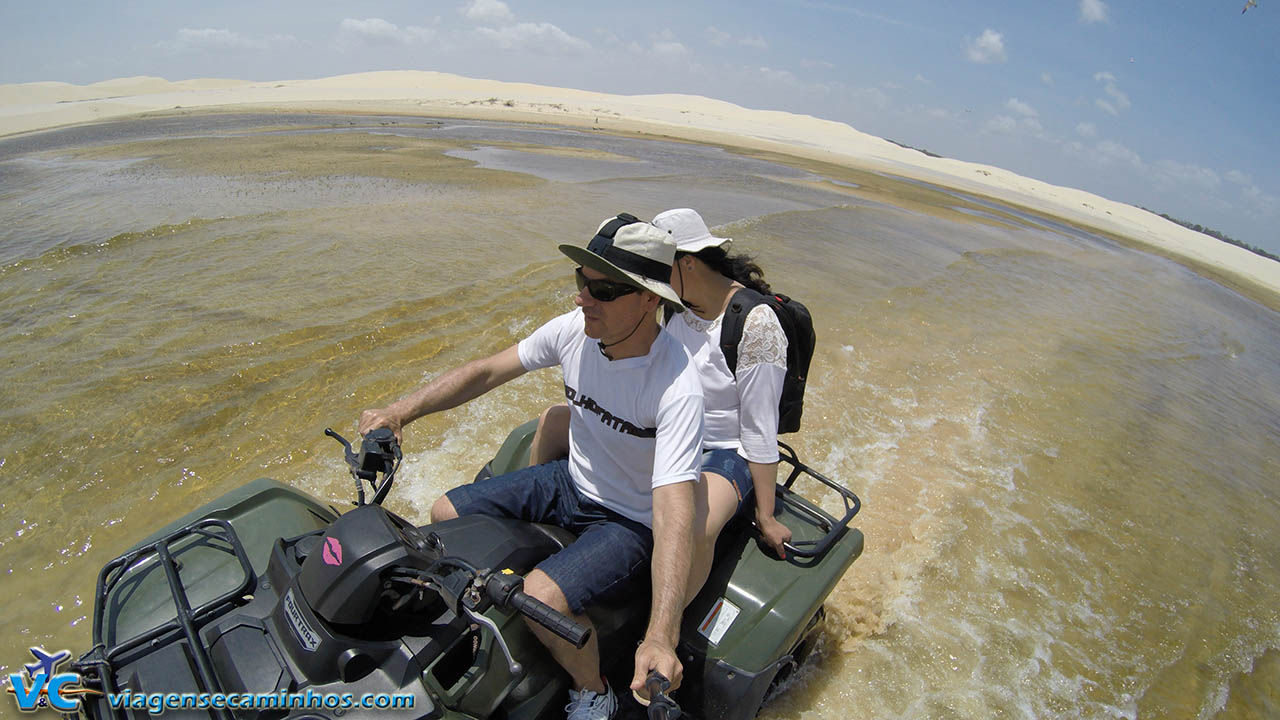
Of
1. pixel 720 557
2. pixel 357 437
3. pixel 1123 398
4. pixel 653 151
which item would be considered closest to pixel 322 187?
pixel 357 437

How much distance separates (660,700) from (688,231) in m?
1.90

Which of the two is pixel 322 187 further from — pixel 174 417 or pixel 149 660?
pixel 149 660

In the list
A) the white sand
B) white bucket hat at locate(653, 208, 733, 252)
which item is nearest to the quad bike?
white bucket hat at locate(653, 208, 733, 252)

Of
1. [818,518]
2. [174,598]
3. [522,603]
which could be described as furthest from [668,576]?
[174,598]

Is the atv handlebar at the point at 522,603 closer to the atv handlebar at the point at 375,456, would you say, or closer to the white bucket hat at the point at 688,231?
the atv handlebar at the point at 375,456

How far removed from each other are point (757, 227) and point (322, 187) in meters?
8.94

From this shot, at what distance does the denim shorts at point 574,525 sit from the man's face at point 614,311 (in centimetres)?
67

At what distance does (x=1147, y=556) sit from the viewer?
4.45 metres

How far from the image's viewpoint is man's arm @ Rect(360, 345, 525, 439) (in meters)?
2.39

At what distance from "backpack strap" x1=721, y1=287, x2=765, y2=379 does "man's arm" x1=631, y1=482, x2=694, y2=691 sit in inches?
31.2

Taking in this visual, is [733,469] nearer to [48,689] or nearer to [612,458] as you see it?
[612,458]

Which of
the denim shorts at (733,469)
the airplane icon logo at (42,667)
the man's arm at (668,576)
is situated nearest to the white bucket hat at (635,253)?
the man's arm at (668,576)

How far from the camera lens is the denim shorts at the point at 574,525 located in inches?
79.4

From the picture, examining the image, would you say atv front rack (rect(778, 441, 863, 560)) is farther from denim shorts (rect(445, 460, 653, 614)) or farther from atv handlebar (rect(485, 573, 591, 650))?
atv handlebar (rect(485, 573, 591, 650))
